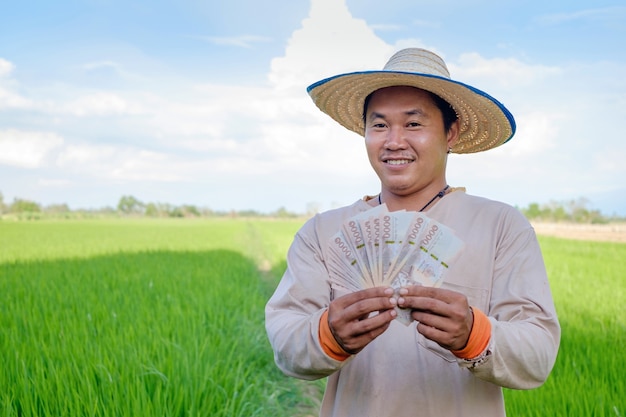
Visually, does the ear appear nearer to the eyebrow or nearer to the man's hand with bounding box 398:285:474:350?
the eyebrow

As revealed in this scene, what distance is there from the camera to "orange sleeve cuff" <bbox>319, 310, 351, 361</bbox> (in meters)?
1.44

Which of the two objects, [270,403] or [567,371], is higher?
[567,371]

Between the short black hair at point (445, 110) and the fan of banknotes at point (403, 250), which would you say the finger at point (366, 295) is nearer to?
the fan of banknotes at point (403, 250)

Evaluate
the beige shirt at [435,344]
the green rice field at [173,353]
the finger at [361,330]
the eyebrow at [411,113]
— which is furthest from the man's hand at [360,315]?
the green rice field at [173,353]

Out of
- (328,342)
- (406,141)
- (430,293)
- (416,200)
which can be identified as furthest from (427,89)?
(328,342)

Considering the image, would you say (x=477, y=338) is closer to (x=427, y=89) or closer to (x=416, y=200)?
(x=416, y=200)

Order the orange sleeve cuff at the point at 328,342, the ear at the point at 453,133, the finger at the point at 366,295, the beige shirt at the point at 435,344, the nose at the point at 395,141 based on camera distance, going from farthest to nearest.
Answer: the ear at the point at 453,133 → the nose at the point at 395,141 → the beige shirt at the point at 435,344 → the orange sleeve cuff at the point at 328,342 → the finger at the point at 366,295

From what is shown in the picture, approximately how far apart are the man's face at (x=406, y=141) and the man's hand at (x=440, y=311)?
511 mm

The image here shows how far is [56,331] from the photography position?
4.26 m

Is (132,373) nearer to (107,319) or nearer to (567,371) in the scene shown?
(107,319)

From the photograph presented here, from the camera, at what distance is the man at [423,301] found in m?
1.39

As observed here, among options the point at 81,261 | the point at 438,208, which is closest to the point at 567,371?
the point at 438,208

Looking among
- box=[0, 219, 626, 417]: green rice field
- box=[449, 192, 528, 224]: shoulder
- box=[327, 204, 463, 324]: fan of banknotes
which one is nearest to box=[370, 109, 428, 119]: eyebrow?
box=[449, 192, 528, 224]: shoulder

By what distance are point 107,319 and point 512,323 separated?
3927 mm
